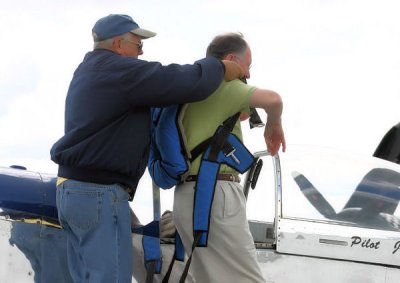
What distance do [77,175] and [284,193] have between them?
226 cm

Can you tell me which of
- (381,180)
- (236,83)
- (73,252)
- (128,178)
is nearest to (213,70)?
(236,83)

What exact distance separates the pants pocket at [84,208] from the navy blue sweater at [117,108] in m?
0.08

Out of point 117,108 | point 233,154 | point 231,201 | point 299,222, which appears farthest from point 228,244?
point 299,222

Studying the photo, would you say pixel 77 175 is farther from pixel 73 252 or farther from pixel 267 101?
pixel 267 101

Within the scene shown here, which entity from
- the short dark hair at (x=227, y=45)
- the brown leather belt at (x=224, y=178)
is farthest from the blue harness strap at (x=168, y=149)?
the short dark hair at (x=227, y=45)

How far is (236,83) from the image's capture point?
3695mm

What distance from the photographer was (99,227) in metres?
3.42

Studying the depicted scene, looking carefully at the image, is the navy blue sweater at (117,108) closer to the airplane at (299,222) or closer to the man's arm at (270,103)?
the man's arm at (270,103)

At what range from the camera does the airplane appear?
4.10 meters

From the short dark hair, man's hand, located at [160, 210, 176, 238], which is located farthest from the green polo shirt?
man's hand, located at [160, 210, 176, 238]

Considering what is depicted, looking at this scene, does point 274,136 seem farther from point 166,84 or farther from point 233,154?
point 166,84

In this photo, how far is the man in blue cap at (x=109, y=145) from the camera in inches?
135

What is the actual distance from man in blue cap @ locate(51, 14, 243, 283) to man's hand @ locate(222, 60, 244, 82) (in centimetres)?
12

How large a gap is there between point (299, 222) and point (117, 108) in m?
2.21
